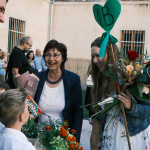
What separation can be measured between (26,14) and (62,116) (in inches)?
415

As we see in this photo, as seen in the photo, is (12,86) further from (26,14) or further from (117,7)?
(26,14)

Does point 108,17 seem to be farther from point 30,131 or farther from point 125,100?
point 30,131

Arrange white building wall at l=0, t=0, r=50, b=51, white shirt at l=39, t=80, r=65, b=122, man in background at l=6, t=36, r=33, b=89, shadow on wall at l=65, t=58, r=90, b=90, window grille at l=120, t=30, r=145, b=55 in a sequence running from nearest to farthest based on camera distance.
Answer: white shirt at l=39, t=80, r=65, b=122 → man in background at l=6, t=36, r=33, b=89 → white building wall at l=0, t=0, r=50, b=51 → window grille at l=120, t=30, r=145, b=55 → shadow on wall at l=65, t=58, r=90, b=90

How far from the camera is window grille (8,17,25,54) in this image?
11891mm

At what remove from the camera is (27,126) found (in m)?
2.19

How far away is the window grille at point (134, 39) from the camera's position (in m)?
14.0

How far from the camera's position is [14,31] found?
12.1m

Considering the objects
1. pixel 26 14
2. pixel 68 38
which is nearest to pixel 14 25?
pixel 26 14

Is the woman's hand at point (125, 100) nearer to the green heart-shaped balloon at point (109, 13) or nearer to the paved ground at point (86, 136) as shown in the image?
the green heart-shaped balloon at point (109, 13)

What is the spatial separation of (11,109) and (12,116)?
0.17 feet

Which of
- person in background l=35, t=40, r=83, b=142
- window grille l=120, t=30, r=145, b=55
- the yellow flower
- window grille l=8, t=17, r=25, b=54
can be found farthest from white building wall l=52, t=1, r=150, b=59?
the yellow flower

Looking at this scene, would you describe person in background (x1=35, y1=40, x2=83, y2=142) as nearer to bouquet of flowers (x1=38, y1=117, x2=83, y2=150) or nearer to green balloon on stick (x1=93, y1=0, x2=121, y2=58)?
bouquet of flowers (x1=38, y1=117, x2=83, y2=150)

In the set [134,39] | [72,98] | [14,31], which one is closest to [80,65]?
[134,39]

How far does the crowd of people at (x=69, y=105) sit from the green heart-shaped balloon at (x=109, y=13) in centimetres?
26
